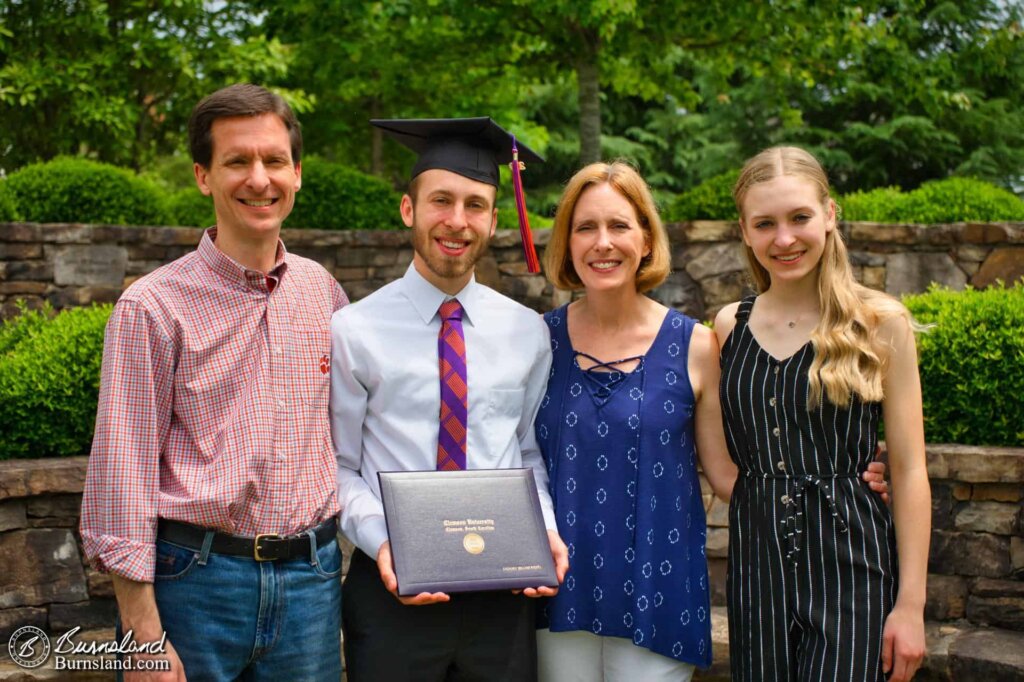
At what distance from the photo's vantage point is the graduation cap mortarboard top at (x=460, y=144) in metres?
2.63

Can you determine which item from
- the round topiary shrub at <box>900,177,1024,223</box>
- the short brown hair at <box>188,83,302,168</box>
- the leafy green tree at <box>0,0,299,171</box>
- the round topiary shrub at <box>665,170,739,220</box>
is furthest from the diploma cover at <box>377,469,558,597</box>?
the leafy green tree at <box>0,0,299,171</box>

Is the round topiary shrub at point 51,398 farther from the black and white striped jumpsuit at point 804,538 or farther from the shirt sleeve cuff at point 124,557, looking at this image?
the black and white striped jumpsuit at point 804,538

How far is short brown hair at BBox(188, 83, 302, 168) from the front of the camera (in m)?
2.40

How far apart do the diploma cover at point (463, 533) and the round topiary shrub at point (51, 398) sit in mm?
2118

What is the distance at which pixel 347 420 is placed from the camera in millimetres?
2498

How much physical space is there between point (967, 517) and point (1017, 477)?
0.23m

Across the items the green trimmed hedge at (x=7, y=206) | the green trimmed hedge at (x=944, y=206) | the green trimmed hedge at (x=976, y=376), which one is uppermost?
the green trimmed hedge at (x=7, y=206)

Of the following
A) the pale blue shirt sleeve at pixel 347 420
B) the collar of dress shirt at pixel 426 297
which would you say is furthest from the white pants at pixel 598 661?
the collar of dress shirt at pixel 426 297

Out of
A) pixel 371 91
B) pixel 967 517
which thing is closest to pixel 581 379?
pixel 967 517

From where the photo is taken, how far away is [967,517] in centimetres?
367

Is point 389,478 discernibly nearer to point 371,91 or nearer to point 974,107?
point 371,91

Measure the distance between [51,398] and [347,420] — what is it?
1.94 meters

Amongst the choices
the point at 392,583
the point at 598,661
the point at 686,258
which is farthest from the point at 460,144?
the point at 686,258

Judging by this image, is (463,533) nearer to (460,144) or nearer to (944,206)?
(460,144)
